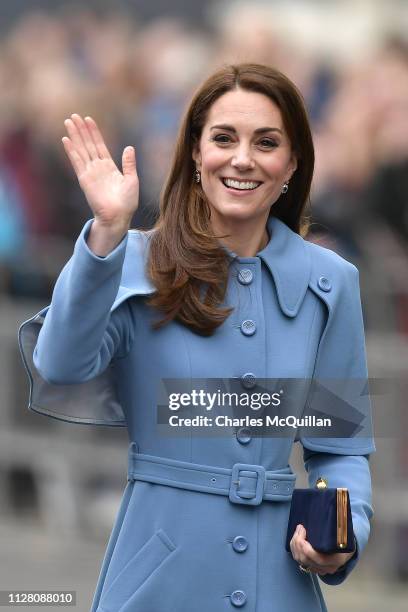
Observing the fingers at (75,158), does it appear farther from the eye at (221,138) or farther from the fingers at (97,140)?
the eye at (221,138)

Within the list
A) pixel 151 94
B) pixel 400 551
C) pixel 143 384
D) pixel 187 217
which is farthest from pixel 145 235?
pixel 151 94

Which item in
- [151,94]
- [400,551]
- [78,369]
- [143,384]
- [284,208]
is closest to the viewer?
[78,369]

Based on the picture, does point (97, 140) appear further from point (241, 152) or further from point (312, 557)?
point (312, 557)

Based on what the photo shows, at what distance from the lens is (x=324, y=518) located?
11.6 feet

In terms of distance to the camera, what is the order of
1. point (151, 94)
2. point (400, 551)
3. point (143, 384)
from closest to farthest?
point (143, 384)
point (400, 551)
point (151, 94)

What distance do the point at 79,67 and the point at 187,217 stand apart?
19.6ft

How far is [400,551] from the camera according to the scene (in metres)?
7.68

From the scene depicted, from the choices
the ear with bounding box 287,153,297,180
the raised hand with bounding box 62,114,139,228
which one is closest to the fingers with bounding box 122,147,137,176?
the raised hand with bounding box 62,114,139,228

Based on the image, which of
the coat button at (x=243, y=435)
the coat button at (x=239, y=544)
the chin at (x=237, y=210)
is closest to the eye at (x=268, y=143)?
the chin at (x=237, y=210)

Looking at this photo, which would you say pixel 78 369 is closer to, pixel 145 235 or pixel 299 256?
pixel 145 235

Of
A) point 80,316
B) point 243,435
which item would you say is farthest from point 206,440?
point 80,316

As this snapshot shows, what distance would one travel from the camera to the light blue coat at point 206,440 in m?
3.60

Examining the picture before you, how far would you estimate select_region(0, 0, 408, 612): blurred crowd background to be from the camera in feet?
25.2

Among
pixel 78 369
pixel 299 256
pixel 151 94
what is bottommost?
pixel 78 369
